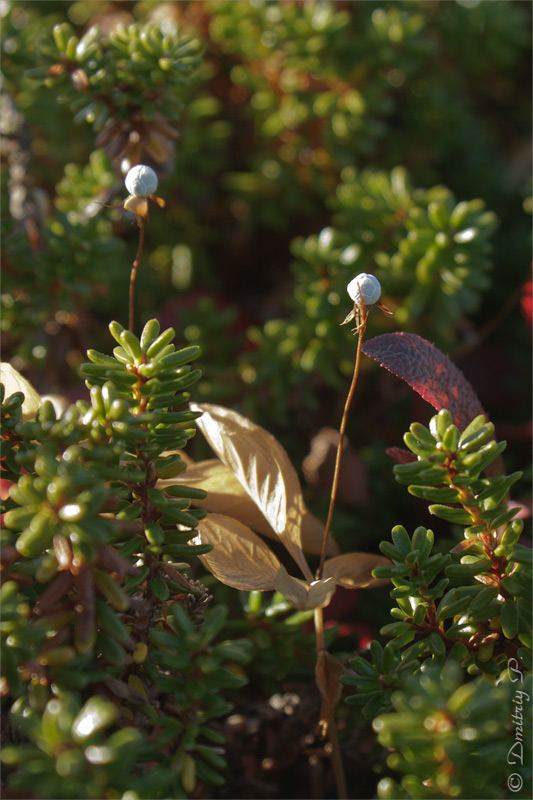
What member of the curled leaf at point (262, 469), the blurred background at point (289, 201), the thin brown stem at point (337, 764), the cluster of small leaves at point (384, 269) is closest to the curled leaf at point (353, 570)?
the curled leaf at point (262, 469)

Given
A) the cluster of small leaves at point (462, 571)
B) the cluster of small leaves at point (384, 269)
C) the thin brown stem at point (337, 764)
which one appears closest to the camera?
the cluster of small leaves at point (462, 571)

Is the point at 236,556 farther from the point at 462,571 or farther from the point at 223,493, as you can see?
the point at 462,571

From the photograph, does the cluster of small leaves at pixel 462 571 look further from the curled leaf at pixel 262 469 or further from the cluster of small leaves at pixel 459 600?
the curled leaf at pixel 262 469

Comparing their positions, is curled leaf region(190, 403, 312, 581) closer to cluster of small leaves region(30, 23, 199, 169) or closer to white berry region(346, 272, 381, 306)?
white berry region(346, 272, 381, 306)

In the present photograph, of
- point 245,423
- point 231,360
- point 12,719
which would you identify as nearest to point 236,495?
point 245,423

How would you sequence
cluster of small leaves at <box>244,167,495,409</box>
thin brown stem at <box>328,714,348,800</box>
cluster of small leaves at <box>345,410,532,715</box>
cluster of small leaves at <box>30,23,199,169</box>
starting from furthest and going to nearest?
cluster of small leaves at <box>244,167,495,409</box>
cluster of small leaves at <box>30,23,199,169</box>
thin brown stem at <box>328,714,348,800</box>
cluster of small leaves at <box>345,410,532,715</box>

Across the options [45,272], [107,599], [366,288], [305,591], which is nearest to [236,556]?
[305,591]

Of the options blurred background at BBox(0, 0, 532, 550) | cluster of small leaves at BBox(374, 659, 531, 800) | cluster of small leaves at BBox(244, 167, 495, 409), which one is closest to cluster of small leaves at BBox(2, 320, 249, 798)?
cluster of small leaves at BBox(374, 659, 531, 800)
